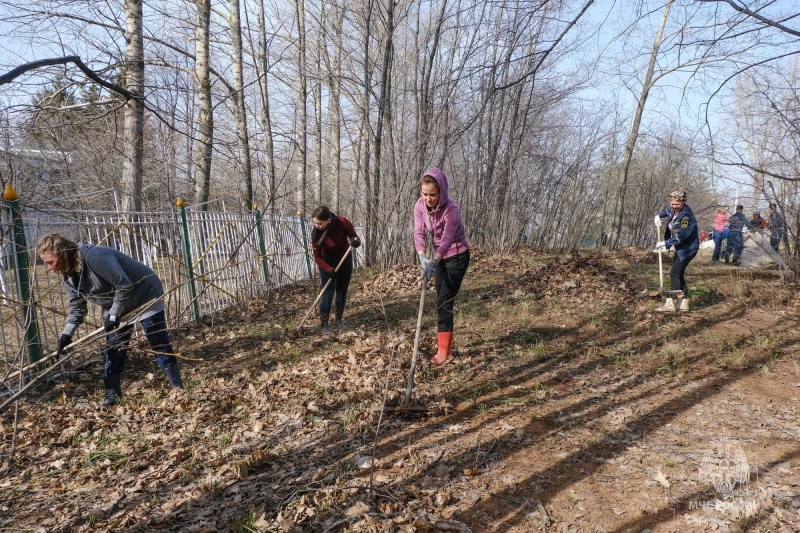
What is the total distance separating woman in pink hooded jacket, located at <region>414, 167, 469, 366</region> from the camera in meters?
4.20

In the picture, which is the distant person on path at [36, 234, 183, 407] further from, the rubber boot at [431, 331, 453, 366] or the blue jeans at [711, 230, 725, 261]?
the blue jeans at [711, 230, 725, 261]

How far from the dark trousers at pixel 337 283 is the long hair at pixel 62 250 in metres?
2.67

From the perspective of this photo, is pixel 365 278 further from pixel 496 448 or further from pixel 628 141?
pixel 628 141

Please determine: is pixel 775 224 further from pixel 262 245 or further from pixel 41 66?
pixel 41 66

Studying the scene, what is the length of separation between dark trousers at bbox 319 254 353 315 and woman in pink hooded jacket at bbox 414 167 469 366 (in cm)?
159

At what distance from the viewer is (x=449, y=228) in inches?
167

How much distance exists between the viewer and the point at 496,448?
3246 mm

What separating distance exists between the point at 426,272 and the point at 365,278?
6853 millimetres

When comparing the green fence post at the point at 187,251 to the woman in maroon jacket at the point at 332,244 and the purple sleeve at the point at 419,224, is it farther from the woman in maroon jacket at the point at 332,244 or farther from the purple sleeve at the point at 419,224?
the purple sleeve at the point at 419,224

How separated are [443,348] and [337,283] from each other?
1890 mm

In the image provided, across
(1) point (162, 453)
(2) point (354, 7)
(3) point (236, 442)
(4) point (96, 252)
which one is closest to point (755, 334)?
(3) point (236, 442)

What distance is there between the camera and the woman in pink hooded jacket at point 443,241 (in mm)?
4195

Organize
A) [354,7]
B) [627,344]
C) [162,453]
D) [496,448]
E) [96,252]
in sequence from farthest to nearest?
1. [354,7]
2. [627,344]
3. [96,252]
4. [162,453]
5. [496,448]

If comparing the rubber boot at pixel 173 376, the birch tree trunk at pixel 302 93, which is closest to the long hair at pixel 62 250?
the rubber boot at pixel 173 376
